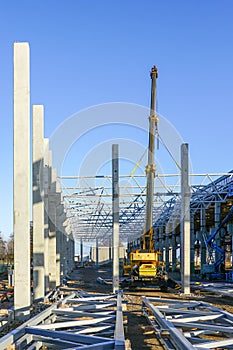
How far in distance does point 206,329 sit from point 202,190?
104 feet

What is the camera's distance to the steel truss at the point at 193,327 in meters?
7.61

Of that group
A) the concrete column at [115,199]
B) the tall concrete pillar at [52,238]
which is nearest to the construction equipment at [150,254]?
the concrete column at [115,199]

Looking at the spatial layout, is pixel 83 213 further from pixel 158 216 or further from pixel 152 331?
pixel 152 331

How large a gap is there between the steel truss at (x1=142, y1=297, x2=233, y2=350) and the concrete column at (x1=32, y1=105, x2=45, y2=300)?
4.78m

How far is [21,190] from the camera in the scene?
12.2 m

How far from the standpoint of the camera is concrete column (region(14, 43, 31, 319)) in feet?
40.0

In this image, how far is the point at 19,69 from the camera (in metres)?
12.4

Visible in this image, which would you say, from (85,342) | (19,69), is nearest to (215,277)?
(19,69)

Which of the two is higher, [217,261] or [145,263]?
[145,263]

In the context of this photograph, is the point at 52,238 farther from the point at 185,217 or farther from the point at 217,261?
the point at 217,261

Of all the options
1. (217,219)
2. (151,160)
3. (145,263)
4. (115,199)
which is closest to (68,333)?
(115,199)

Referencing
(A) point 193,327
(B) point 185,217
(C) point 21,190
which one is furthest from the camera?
(B) point 185,217

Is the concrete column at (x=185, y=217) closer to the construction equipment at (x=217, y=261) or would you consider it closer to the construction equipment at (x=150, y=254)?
the construction equipment at (x=150, y=254)

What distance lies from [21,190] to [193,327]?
520cm
